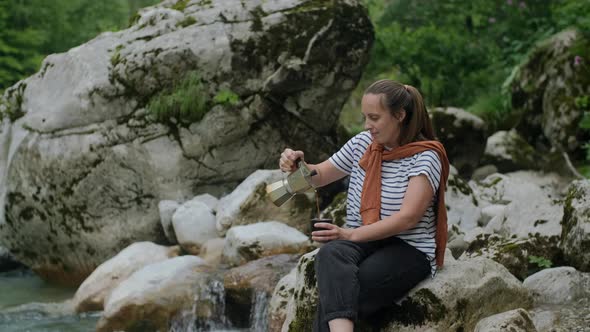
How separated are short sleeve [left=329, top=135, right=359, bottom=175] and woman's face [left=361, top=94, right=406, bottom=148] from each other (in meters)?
0.33

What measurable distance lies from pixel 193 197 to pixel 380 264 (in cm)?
514

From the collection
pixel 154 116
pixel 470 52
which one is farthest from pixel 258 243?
pixel 470 52

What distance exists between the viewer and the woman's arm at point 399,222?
3.26m

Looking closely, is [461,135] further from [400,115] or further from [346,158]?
[400,115]

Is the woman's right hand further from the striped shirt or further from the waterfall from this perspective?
the waterfall

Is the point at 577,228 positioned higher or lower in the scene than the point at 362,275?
lower

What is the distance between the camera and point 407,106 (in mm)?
3406

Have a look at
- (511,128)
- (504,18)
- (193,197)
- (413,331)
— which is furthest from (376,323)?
(504,18)

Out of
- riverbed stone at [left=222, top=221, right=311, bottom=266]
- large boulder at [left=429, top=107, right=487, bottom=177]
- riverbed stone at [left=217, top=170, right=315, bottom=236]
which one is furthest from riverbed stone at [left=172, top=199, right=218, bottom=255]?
large boulder at [left=429, top=107, right=487, bottom=177]

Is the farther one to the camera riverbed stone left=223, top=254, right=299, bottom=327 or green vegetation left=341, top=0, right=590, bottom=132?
green vegetation left=341, top=0, right=590, bottom=132

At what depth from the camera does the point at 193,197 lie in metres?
8.23

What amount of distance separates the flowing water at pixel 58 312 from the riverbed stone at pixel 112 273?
0.39 feet

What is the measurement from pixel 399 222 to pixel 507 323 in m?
0.76

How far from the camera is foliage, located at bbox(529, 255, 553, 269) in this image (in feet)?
17.3
